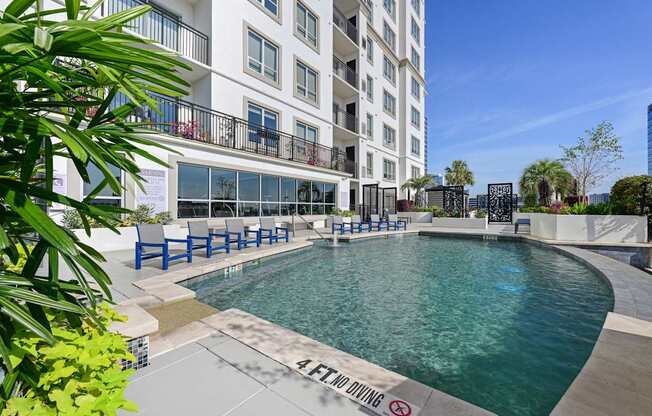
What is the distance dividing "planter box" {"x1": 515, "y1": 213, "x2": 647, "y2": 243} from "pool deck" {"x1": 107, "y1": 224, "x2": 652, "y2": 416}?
392 inches

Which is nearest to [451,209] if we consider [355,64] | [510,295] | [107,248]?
[355,64]

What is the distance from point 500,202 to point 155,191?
2127 centimetres

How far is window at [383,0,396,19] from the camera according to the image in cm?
2551

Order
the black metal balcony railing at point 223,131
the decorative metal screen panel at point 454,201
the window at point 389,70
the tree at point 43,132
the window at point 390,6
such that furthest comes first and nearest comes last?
the window at point 390,6 < the window at point 389,70 < the decorative metal screen panel at point 454,201 < the black metal balcony railing at point 223,131 < the tree at point 43,132

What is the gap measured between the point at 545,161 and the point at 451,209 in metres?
11.2

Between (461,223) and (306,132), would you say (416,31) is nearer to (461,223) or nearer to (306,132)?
(306,132)

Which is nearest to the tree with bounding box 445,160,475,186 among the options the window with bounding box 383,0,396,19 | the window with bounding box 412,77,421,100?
the window with bounding box 412,77,421,100

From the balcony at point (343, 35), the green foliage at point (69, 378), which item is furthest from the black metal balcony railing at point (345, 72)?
the green foliage at point (69, 378)

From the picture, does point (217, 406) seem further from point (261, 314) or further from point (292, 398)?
point (261, 314)

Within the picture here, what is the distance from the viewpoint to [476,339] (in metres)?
3.55

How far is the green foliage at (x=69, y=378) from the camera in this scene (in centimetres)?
102

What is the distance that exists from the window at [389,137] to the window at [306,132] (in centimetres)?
1039

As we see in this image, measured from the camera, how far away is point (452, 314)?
14.2 feet

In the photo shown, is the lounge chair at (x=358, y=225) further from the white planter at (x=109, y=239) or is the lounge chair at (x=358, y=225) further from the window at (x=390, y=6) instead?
the window at (x=390, y=6)
